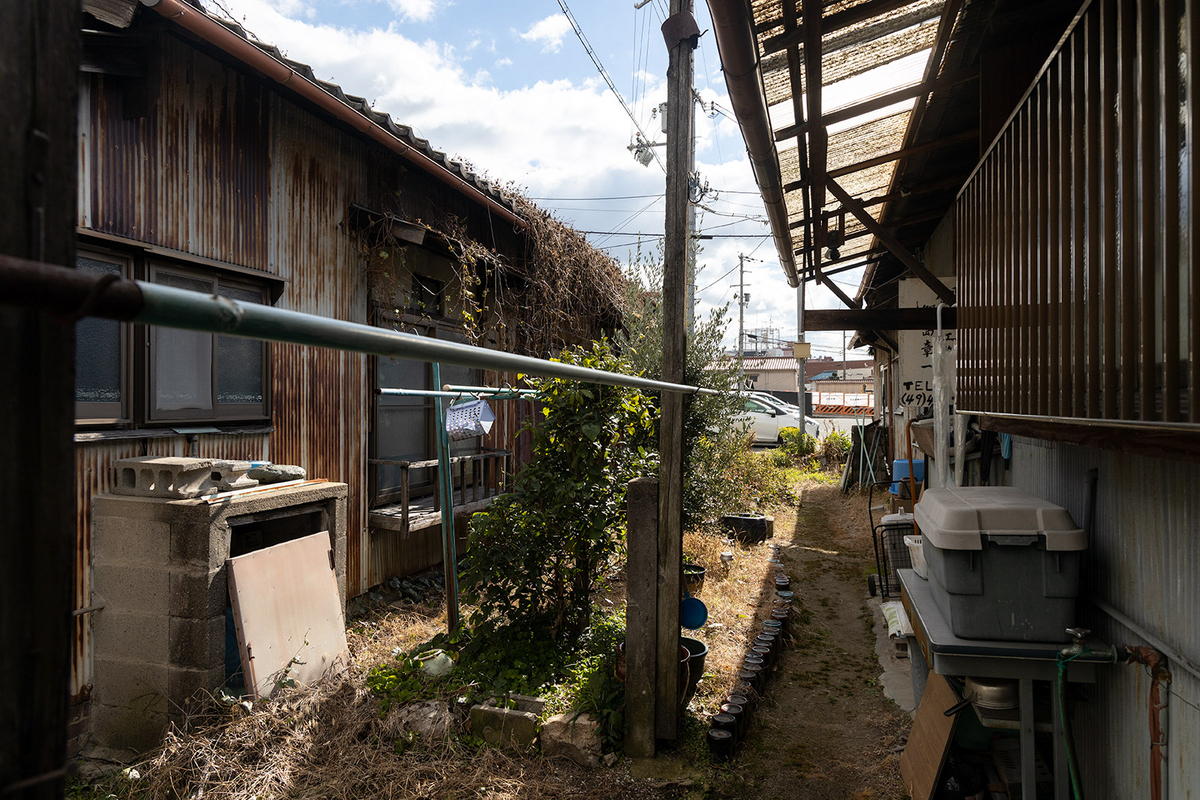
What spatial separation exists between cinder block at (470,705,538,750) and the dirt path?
1128mm

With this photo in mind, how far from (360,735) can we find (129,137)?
4.03 m

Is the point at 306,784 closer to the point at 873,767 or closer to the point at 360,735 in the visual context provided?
the point at 360,735

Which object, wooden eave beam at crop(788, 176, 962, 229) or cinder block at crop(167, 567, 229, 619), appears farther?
wooden eave beam at crop(788, 176, 962, 229)

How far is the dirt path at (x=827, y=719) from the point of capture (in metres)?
3.81

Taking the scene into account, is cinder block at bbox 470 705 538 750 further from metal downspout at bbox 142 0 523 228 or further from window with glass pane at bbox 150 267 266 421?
metal downspout at bbox 142 0 523 228

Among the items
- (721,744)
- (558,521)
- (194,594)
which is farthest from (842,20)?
(194,594)

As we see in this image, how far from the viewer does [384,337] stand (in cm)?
94

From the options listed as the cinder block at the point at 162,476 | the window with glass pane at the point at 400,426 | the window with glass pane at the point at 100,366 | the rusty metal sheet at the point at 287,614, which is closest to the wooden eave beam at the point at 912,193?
the window with glass pane at the point at 400,426

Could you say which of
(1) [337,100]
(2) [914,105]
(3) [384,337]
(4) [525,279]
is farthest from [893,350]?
(3) [384,337]

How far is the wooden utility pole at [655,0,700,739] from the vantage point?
→ 410cm

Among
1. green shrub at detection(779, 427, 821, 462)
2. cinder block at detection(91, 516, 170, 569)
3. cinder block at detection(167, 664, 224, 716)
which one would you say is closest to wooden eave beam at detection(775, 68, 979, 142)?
cinder block at detection(91, 516, 170, 569)

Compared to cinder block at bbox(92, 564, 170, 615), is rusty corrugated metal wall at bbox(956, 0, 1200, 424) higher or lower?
higher

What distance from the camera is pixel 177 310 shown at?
2.25 ft

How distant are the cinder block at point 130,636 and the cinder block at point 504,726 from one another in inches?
77.0
